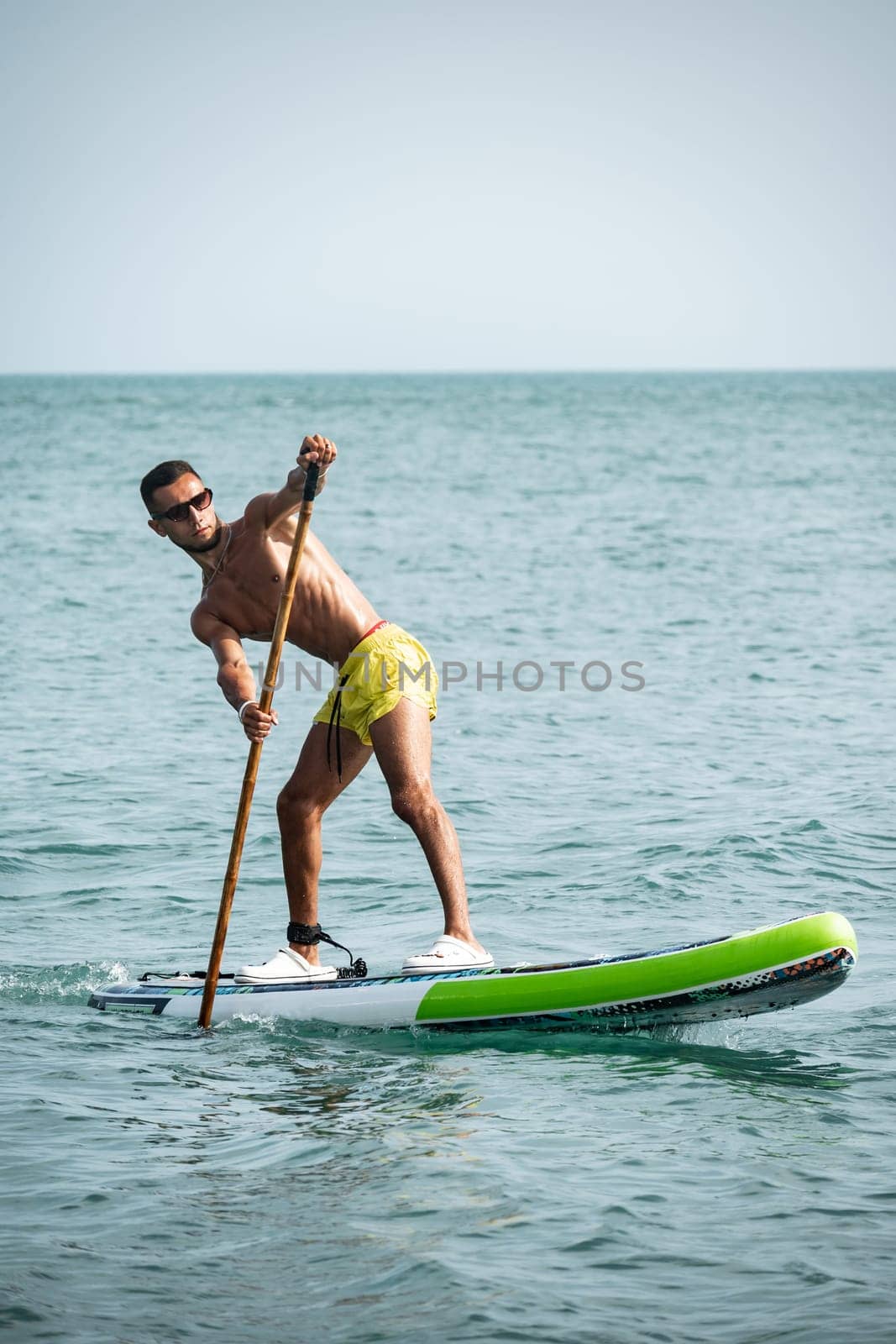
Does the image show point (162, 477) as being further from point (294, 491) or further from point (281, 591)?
point (281, 591)

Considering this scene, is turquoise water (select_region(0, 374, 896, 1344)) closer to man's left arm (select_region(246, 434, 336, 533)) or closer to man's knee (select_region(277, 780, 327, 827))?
man's knee (select_region(277, 780, 327, 827))

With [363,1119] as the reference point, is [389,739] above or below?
above

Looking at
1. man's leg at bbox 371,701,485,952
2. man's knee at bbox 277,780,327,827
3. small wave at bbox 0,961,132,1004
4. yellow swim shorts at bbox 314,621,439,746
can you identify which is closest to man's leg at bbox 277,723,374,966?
man's knee at bbox 277,780,327,827

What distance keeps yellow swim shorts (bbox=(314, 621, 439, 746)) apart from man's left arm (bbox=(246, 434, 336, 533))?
65cm

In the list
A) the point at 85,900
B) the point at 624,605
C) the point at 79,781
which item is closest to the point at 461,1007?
the point at 85,900

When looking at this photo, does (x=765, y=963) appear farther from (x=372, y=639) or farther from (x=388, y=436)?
(x=388, y=436)

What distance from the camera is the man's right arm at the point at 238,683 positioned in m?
6.68

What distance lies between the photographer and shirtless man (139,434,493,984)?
6746 mm

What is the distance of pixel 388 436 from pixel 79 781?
56.4m

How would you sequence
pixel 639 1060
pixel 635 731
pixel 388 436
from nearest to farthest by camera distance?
pixel 639 1060 < pixel 635 731 < pixel 388 436

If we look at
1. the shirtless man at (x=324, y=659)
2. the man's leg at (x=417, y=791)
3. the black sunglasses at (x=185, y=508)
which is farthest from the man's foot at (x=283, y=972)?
the black sunglasses at (x=185, y=508)

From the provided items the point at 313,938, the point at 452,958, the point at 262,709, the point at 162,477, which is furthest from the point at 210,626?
the point at 452,958

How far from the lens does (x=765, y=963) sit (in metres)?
6.29

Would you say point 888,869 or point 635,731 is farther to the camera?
point 635,731
